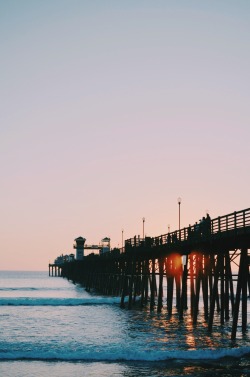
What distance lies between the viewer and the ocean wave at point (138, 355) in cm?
1997

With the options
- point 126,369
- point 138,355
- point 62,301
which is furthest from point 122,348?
point 62,301

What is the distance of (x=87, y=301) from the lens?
52.0 m

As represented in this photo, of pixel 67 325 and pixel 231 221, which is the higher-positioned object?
pixel 231 221

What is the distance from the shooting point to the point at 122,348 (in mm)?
22156

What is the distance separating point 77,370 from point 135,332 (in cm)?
927

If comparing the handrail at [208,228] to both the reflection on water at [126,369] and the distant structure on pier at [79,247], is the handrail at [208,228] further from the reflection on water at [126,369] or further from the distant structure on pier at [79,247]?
the distant structure on pier at [79,247]

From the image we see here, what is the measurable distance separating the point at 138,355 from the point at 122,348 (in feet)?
6.35

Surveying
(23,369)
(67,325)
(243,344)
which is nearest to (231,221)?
(243,344)

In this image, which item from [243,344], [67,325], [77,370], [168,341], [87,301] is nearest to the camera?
[77,370]

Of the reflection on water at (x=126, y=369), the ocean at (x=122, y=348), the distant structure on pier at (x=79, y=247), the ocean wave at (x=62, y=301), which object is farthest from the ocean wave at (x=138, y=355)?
the distant structure on pier at (x=79, y=247)

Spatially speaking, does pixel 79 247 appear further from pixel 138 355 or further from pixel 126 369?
pixel 126 369

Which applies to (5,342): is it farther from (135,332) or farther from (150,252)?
(150,252)

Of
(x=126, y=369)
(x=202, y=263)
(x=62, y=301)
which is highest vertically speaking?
(x=202, y=263)

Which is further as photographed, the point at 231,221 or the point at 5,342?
the point at 5,342
